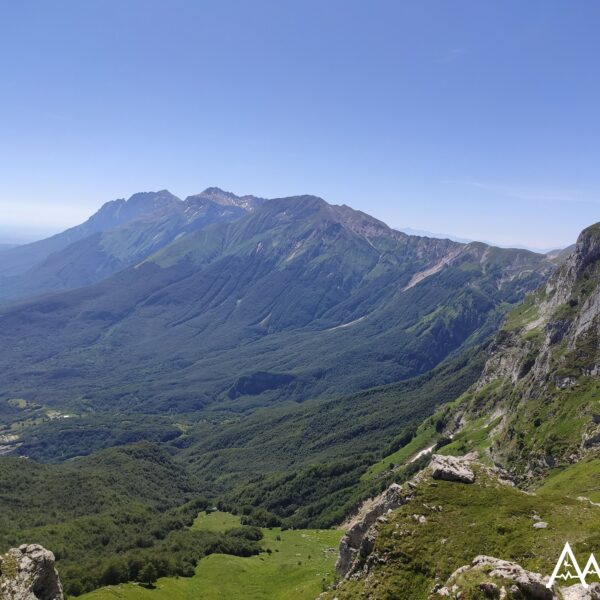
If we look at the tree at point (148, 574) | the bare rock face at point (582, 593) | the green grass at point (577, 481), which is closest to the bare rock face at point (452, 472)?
the green grass at point (577, 481)

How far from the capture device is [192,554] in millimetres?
148125

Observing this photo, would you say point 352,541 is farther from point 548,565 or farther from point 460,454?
point 460,454

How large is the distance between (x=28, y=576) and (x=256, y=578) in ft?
273

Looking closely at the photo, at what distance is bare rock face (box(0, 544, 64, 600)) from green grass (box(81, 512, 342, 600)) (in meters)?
43.2

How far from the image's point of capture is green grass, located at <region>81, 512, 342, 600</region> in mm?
114438

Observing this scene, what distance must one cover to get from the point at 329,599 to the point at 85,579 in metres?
81.7

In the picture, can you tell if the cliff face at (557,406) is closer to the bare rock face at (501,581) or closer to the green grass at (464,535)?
the green grass at (464,535)

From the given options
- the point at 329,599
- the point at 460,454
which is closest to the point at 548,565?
the point at 329,599

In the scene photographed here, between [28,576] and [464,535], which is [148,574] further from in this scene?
[464,535]

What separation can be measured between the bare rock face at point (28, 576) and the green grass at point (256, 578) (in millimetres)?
43156

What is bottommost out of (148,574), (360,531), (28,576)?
(148,574)

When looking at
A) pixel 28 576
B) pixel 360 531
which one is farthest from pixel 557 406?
pixel 28 576

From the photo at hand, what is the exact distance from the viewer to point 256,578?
5374 inches

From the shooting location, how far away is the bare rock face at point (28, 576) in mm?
64125
